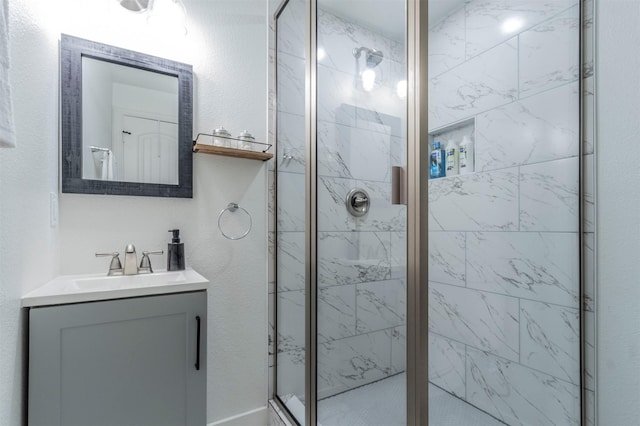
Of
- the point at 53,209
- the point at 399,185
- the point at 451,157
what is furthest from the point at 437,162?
the point at 53,209

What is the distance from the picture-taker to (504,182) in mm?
1613

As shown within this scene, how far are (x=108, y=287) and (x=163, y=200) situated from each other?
51cm

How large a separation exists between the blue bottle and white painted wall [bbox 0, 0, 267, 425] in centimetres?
93

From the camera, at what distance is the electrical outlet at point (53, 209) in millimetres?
1182

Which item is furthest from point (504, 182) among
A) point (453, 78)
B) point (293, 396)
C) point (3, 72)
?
point (3, 72)

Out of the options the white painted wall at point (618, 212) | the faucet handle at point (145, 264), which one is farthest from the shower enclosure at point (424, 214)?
the faucet handle at point (145, 264)

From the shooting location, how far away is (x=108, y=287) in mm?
1078

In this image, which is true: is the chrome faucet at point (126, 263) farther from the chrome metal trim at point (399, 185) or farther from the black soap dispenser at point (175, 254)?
the chrome metal trim at point (399, 185)

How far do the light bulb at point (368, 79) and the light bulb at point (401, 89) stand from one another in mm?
254

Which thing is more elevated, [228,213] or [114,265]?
[228,213]

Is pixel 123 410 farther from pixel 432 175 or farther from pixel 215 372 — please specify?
pixel 432 175

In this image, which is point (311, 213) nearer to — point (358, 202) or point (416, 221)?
point (358, 202)

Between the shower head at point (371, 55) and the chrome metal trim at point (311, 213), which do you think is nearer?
the shower head at point (371, 55)

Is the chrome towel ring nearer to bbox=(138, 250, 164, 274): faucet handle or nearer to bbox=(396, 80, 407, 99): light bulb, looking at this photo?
bbox=(138, 250, 164, 274): faucet handle
